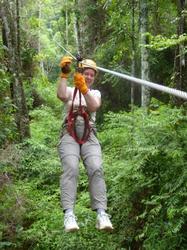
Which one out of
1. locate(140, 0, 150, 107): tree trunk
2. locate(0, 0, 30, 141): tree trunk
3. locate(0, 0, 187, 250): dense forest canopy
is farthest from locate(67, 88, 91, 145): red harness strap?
locate(0, 0, 30, 141): tree trunk

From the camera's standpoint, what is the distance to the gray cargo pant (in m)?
4.98

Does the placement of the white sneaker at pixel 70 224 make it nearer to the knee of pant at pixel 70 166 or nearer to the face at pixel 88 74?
the knee of pant at pixel 70 166

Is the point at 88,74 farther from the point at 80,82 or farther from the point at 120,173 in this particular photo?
the point at 120,173

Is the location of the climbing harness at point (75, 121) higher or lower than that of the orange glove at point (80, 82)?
lower

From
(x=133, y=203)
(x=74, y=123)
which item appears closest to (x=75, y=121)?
(x=74, y=123)

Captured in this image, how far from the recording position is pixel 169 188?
5.85 metres

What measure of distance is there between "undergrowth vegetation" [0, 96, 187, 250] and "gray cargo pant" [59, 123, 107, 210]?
885 millimetres

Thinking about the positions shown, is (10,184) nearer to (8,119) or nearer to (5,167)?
(5,167)

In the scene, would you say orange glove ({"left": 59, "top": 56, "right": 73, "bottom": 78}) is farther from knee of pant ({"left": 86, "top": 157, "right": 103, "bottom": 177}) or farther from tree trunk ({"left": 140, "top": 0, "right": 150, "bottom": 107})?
tree trunk ({"left": 140, "top": 0, "right": 150, "bottom": 107})

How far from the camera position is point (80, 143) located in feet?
17.5

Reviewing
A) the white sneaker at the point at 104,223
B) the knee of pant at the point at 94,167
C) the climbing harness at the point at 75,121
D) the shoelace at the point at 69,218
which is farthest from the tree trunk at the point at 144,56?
the shoelace at the point at 69,218

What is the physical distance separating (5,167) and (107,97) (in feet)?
31.1

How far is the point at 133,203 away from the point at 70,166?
1.86 meters

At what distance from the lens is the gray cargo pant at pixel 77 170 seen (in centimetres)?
498
